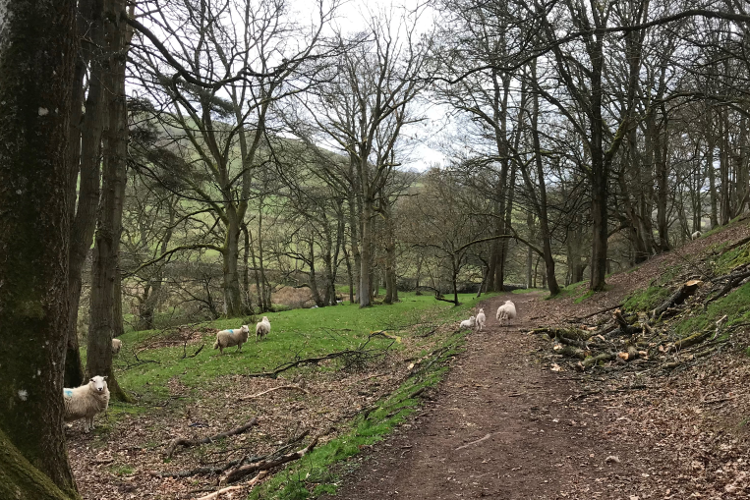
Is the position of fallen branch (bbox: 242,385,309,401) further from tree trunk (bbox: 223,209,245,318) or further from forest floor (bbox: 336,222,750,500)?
tree trunk (bbox: 223,209,245,318)

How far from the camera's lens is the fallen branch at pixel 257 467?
6543mm

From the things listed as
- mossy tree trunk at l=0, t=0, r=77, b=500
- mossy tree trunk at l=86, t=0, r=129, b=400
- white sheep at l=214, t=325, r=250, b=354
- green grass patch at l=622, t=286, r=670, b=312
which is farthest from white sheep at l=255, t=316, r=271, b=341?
mossy tree trunk at l=0, t=0, r=77, b=500

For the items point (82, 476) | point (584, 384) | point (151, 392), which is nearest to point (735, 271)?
point (584, 384)

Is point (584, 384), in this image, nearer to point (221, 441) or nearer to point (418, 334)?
point (221, 441)

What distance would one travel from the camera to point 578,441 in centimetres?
620

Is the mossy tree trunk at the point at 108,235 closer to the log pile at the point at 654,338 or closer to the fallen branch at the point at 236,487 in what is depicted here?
the fallen branch at the point at 236,487

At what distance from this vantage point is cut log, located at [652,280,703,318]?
10703 millimetres

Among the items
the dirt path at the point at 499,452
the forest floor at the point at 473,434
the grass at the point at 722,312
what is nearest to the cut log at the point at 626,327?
the grass at the point at 722,312

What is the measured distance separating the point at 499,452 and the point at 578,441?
1.12m

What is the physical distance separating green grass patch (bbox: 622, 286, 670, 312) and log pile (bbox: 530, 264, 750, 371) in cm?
→ 39

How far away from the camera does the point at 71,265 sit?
28.3 ft

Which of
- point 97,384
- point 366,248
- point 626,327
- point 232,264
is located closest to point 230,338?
point 97,384

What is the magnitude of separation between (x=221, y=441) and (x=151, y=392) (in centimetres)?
376

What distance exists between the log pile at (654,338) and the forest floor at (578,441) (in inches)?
19.9
